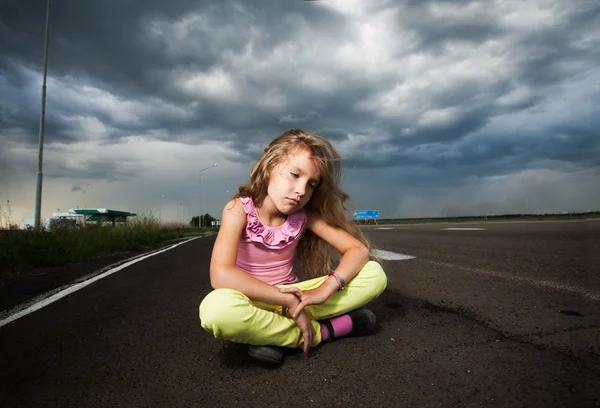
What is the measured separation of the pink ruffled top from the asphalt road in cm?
53

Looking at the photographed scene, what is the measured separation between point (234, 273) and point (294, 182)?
0.67 metres

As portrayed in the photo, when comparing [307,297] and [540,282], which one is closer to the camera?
[307,297]

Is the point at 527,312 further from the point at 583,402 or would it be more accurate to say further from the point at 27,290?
the point at 27,290

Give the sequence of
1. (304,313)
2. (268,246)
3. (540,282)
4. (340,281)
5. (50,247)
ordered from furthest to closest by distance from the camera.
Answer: (50,247) → (540,282) → (268,246) → (340,281) → (304,313)

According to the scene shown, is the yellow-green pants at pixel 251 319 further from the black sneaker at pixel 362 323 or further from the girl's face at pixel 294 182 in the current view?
the girl's face at pixel 294 182

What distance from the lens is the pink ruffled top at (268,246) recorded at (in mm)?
2758

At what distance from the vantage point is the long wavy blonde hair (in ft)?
9.18

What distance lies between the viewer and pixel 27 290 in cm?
498

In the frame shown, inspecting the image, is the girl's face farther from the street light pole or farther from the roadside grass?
the street light pole

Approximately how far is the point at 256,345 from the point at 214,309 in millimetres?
333

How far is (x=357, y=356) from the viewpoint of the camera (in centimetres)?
227

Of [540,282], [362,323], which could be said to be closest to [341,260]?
[362,323]

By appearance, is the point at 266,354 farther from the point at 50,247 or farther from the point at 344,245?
the point at 50,247

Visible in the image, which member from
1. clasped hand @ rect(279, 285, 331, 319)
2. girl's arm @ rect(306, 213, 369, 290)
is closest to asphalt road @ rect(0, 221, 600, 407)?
clasped hand @ rect(279, 285, 331, 319)
